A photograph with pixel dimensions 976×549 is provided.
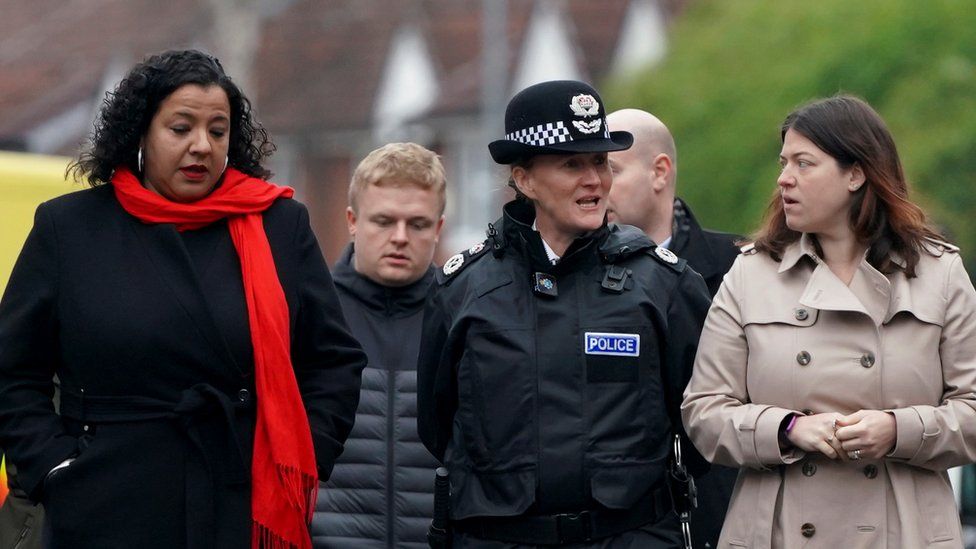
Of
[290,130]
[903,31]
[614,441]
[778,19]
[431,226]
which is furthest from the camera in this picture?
[290,130]

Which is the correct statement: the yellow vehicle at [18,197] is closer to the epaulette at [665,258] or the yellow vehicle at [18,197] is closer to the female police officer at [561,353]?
the female police officer at [561,353]

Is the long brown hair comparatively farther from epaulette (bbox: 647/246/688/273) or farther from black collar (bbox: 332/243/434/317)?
black collar (bbox: 332/243/434/317)

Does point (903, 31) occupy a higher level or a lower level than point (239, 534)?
higher

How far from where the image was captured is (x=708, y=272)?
7312mm

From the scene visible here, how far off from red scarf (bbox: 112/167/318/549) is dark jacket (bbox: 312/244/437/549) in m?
0.80

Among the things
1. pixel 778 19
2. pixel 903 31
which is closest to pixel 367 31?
pixel 778 19

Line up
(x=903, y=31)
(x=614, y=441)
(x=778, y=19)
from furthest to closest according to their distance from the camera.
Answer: (x=778, y=19)
(x=903, y=31)
(x=614, y=441)

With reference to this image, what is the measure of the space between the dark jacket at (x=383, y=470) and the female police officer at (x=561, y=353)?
57 cm

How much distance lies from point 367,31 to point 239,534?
4091 cm

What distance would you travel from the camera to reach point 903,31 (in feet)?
79.3

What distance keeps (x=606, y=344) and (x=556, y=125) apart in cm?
71

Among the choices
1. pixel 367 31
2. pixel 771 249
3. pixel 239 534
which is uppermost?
pixel 367 31

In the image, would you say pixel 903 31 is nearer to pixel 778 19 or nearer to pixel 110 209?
pixel 778 19

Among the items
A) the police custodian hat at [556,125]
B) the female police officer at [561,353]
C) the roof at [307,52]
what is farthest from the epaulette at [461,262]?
the roof at [307,52]
